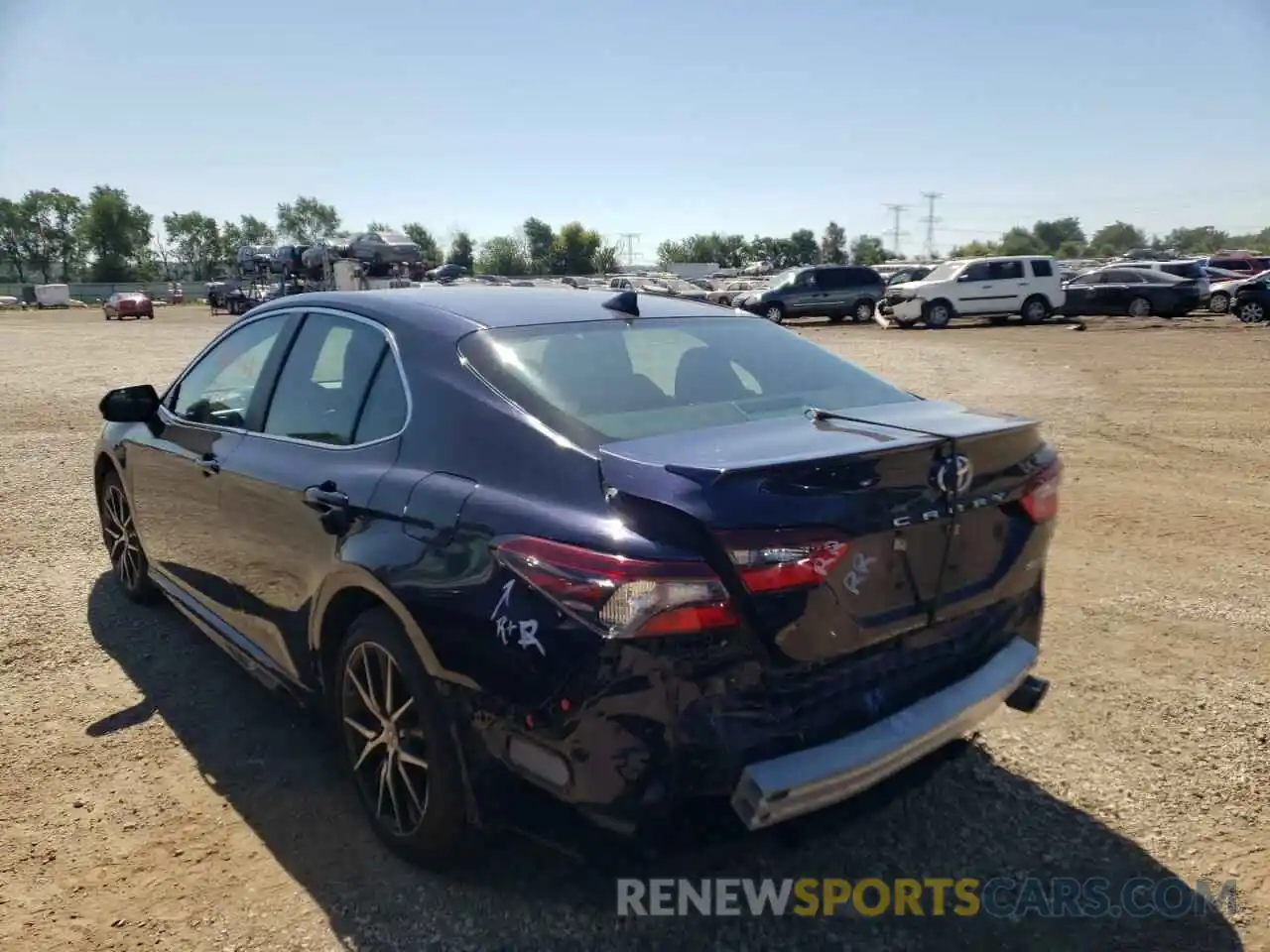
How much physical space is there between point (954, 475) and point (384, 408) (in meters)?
1.71

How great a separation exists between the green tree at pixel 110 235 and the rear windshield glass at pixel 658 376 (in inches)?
5009

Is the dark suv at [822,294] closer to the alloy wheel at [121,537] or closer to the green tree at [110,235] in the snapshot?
the alloy wheel at [121,537]

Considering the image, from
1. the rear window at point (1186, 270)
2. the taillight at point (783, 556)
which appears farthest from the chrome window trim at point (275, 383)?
the rear window at point (1186, 270)

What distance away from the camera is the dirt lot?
2.50 meters

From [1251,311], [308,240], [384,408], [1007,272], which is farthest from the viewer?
[308,240]

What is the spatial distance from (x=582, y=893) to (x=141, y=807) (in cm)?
158

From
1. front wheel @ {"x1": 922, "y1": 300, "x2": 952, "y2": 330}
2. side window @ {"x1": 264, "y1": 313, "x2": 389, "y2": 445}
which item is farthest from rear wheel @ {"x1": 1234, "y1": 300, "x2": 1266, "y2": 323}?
side window @ {"x1": 264, "y1": 313, "x2": 389, "y2": 445}

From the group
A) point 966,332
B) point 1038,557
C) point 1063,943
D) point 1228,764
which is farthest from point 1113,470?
point 966,332

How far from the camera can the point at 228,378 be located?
4.06 metres

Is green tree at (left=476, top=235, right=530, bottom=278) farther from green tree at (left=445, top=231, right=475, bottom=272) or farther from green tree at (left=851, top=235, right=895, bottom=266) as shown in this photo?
green tree at (left=851, top=235, right=895, bottom=266)

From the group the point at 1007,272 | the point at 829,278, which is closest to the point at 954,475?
the point at 1007,272

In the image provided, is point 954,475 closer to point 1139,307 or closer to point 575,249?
point 1139,307

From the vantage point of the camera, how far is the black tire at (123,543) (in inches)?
188

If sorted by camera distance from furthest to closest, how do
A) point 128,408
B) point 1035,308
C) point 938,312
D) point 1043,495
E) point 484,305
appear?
point 938,312, point 1035,308, point 128,408, point 484,305, point 1043,495
